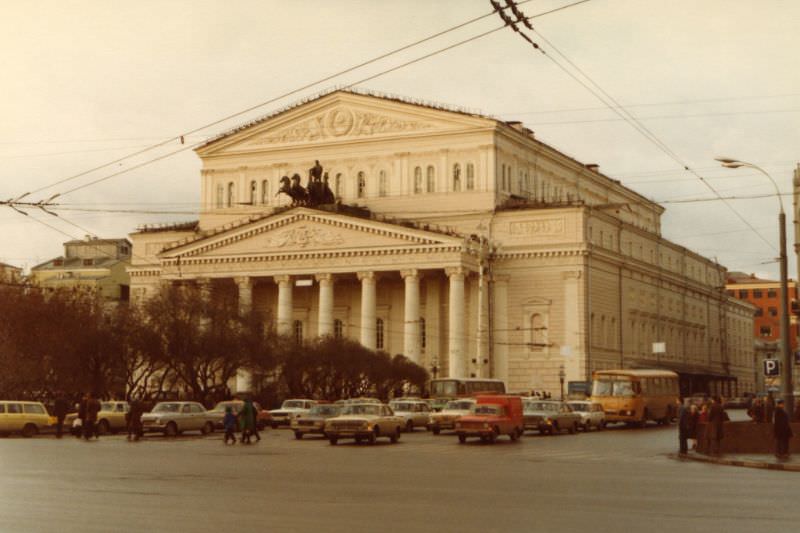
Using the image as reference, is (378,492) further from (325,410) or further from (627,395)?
(627,395)

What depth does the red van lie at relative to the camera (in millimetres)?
43219

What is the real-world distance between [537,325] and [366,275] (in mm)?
12762

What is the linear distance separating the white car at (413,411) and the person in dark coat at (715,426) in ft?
76.7

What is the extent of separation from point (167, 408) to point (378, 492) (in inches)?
1190

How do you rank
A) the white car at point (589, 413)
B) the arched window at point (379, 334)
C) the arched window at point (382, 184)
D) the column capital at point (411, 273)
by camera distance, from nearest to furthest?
the white car at point (589, 413), the column capital at point (411, 273), the arched window at point (379, 334), the arched window at point (382, 184)

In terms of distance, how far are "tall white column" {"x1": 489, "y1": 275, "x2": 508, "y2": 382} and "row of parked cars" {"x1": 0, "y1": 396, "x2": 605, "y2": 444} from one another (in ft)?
84.0

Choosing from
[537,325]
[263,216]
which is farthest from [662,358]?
[263,216]

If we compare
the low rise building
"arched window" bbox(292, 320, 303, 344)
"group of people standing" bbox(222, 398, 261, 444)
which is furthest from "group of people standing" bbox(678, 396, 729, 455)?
the low rise building

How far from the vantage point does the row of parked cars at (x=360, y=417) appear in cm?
4319

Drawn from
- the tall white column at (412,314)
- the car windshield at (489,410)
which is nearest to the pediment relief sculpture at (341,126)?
the tall white column at (412,314)

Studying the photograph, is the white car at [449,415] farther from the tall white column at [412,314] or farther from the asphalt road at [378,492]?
the tall white column at [412,314]

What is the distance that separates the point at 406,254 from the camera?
275ft

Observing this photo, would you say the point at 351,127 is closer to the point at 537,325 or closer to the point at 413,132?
the point at 413,132

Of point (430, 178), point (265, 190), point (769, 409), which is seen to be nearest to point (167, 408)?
point (769, 409)
